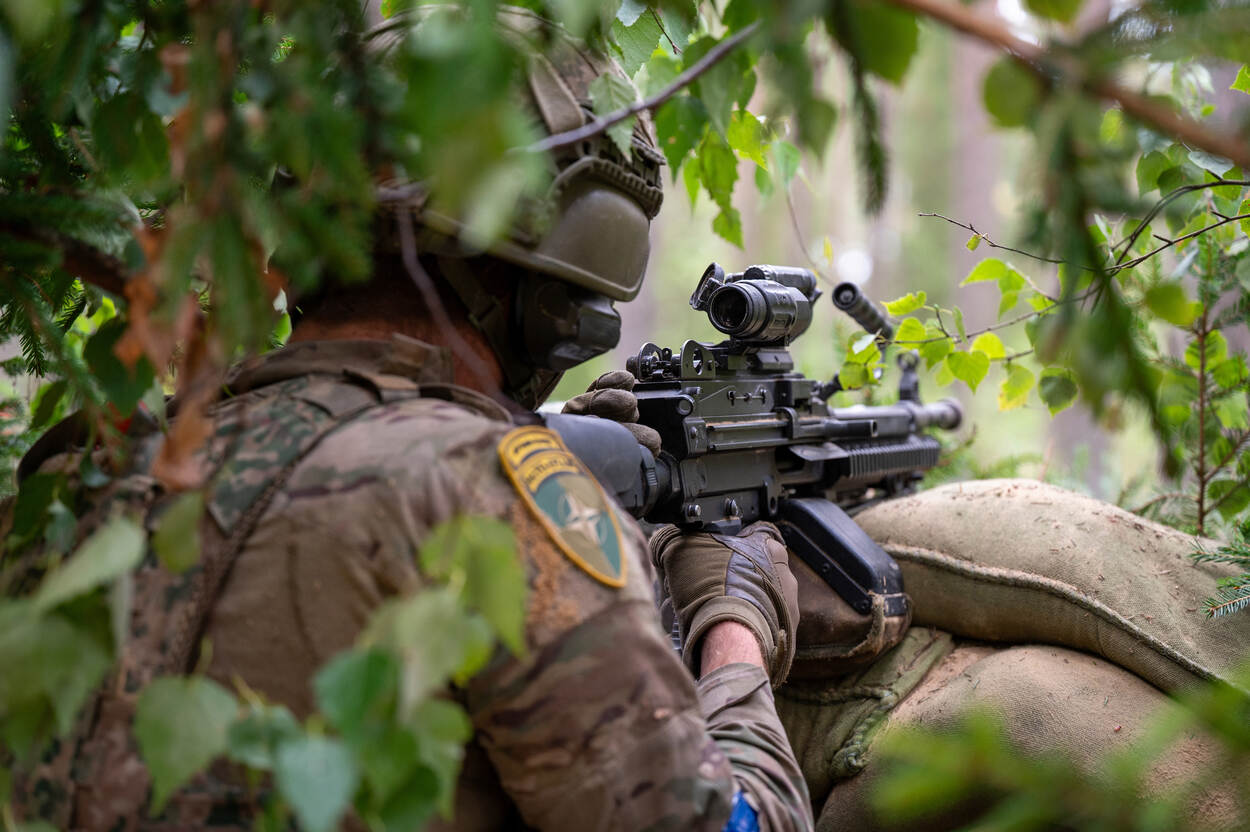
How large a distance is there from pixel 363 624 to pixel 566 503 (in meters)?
0.31

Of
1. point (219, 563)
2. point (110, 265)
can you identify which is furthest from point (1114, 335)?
point (110, 265)

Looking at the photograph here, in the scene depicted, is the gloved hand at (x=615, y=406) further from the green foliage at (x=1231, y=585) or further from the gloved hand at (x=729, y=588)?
the green foliage at (x=1231, y=585)

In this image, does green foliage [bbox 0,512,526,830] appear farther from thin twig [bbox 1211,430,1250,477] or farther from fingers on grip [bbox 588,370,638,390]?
thin twig [bbox 1211,430,1250,477]

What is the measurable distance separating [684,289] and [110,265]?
21.1 metres

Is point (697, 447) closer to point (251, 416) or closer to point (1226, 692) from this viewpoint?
point (251, 416)

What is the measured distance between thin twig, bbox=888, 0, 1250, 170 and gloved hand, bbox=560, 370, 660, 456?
143 centimetres

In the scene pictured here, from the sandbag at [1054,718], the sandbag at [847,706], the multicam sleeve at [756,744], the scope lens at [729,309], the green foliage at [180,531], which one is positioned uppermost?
the green foliage at [180,531]

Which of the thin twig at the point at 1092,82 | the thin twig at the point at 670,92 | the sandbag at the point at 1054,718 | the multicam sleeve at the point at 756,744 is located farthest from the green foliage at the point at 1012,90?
the sandbag at the point at 1054,718

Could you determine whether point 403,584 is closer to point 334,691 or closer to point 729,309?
point 334,691

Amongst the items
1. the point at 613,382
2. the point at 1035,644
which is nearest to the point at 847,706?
the point at 1035,644

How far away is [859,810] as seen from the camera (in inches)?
90.5

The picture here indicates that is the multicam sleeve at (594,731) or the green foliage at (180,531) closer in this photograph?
the green foliage at (180,531)

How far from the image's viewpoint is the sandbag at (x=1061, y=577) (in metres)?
2.25

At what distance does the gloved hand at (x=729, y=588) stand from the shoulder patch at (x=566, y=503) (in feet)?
2.69
